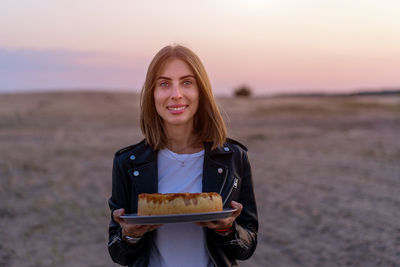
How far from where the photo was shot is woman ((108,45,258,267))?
2.34m

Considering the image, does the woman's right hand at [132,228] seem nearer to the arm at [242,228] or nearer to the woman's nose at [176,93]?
the arm at [242,228]

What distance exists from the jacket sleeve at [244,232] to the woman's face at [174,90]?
0.47 m

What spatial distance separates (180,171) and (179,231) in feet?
1.11

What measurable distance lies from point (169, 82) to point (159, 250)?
3.12ft

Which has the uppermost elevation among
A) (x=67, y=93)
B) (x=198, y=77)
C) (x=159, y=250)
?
(x=198, y=77)

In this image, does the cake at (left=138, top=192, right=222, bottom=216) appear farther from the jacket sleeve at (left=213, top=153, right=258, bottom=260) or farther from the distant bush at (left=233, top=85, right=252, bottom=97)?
the distant bush at (left=233, top=85, right=252, bottom=97)

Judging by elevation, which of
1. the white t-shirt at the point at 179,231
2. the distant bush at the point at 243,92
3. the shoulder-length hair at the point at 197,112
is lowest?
the distant bush at the point at 243,92

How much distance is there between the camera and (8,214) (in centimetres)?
732

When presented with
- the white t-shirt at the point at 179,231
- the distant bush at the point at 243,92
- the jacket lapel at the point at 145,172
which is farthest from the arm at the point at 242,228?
the distant bush at the point at 243,92

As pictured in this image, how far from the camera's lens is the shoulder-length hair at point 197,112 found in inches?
94.9

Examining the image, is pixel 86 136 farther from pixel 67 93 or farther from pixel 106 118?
pixel 67 93

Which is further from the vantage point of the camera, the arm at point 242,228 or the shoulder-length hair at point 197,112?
the shoulder-length hair at point 197,112

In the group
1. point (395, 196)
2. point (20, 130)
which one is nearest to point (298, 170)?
Answer: point (395, 196)

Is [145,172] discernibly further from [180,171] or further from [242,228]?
[242,228]
